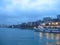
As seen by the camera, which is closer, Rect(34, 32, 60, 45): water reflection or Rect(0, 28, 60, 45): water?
Rect(34, 32, 60, 45): water reflection

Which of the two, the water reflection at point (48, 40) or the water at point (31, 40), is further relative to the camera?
the water at point (31, 40)

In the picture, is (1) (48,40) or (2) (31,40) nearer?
(1) (48,40)
